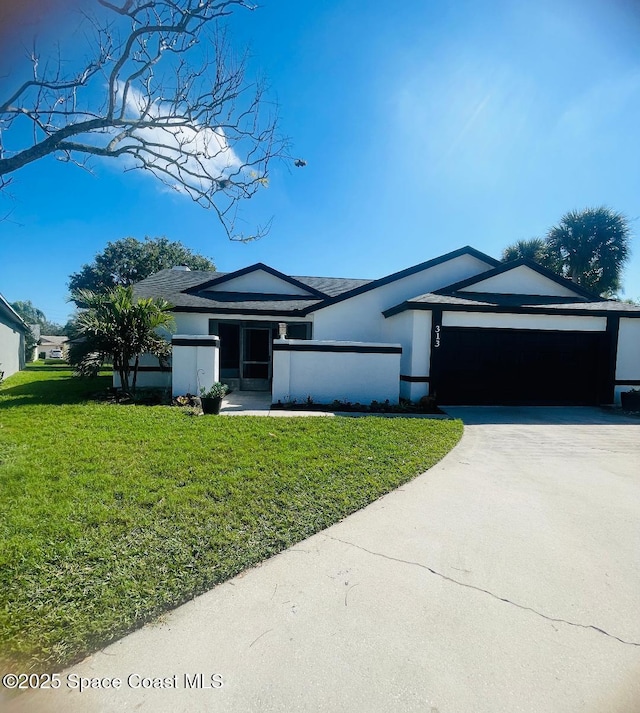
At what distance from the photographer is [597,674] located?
6.81ft

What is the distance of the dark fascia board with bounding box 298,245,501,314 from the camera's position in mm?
12227

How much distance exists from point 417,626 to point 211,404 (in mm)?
7043

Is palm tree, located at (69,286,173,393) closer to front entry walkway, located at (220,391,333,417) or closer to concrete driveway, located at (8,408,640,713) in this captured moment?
front entry walkway, located at (220,391,333,417)

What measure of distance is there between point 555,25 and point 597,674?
719cm

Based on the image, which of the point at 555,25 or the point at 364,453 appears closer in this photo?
the point at 555,25

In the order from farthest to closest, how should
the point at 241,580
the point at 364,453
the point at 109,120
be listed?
the point at 364,453, the point at 109,120, the point at 241,580

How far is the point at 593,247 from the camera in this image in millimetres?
18125

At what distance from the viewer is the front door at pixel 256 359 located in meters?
13.0

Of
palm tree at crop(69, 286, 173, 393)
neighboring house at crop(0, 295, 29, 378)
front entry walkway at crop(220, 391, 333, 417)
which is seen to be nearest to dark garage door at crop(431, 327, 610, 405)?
front entry walkway at crop(220, 391, 333, 417)

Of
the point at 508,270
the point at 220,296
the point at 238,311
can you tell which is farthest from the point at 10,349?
the point at 508,270

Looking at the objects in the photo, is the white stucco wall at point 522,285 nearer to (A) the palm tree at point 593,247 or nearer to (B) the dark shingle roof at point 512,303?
(B) the dark shingle roof at point 512,303

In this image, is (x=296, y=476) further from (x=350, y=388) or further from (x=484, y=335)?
(x=484, y=335)

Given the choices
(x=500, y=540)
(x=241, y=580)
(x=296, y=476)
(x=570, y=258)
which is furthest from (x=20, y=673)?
(x=570, y=258)

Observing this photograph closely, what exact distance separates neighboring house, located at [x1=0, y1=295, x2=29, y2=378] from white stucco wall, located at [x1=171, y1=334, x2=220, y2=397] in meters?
11.7
